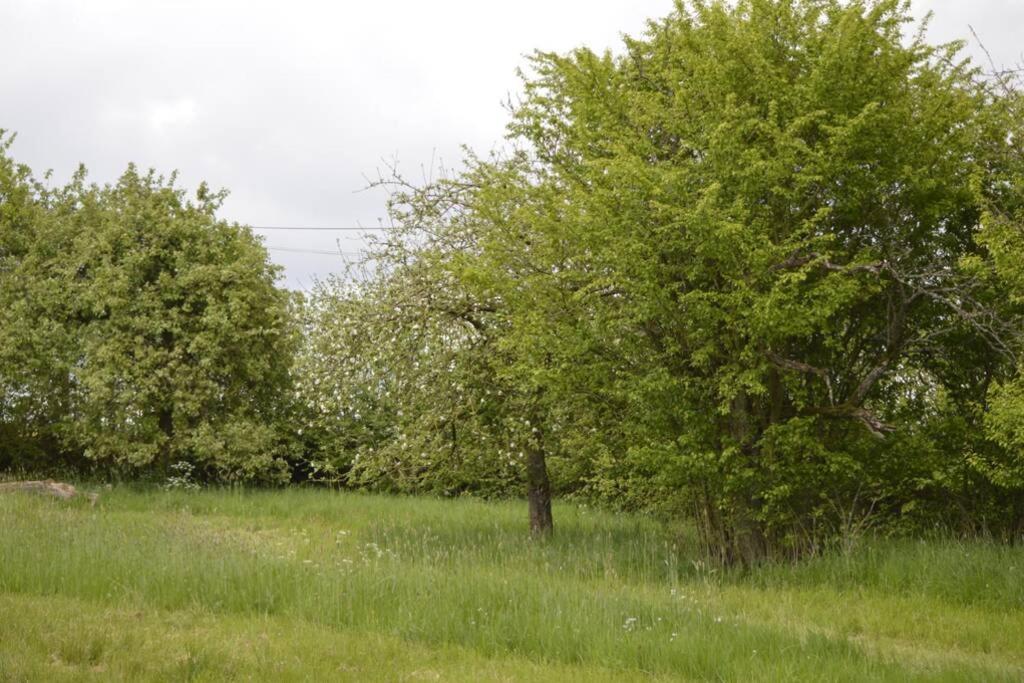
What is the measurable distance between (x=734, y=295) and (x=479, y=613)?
524 centimetres

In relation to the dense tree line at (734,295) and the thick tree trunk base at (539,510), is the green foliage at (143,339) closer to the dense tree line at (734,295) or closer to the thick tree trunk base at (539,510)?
the dense tree line at (734,295)

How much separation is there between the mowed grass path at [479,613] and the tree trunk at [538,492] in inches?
87.0

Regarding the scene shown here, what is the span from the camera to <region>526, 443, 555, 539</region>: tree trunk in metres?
16.3

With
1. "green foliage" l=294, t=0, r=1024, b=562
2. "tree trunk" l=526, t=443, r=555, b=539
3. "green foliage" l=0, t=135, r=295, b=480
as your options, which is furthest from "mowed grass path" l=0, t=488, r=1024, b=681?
"green foliage" l=0, t=135, r=295, b=480

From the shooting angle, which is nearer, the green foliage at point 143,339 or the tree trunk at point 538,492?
the tree trunk at point 538,492

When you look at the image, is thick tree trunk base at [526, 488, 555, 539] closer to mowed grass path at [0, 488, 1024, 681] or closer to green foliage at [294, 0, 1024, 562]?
green foliage at [294, 0, 1024, 562]

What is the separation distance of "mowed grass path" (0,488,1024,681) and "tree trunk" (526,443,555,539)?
2209 millimetres

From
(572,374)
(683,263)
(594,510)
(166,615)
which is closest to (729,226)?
(683,263)

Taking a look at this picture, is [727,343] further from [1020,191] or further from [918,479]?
[1020,191]

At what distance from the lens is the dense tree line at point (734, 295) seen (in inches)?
487

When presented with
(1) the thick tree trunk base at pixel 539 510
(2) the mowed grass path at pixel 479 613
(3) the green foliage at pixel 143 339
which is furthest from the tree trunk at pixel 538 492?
(3) the green foliage at pixel 143 339

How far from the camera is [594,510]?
21.5 metres

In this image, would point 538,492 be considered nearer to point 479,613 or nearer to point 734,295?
point 734,295

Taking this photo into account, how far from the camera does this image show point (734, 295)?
11.9 m
